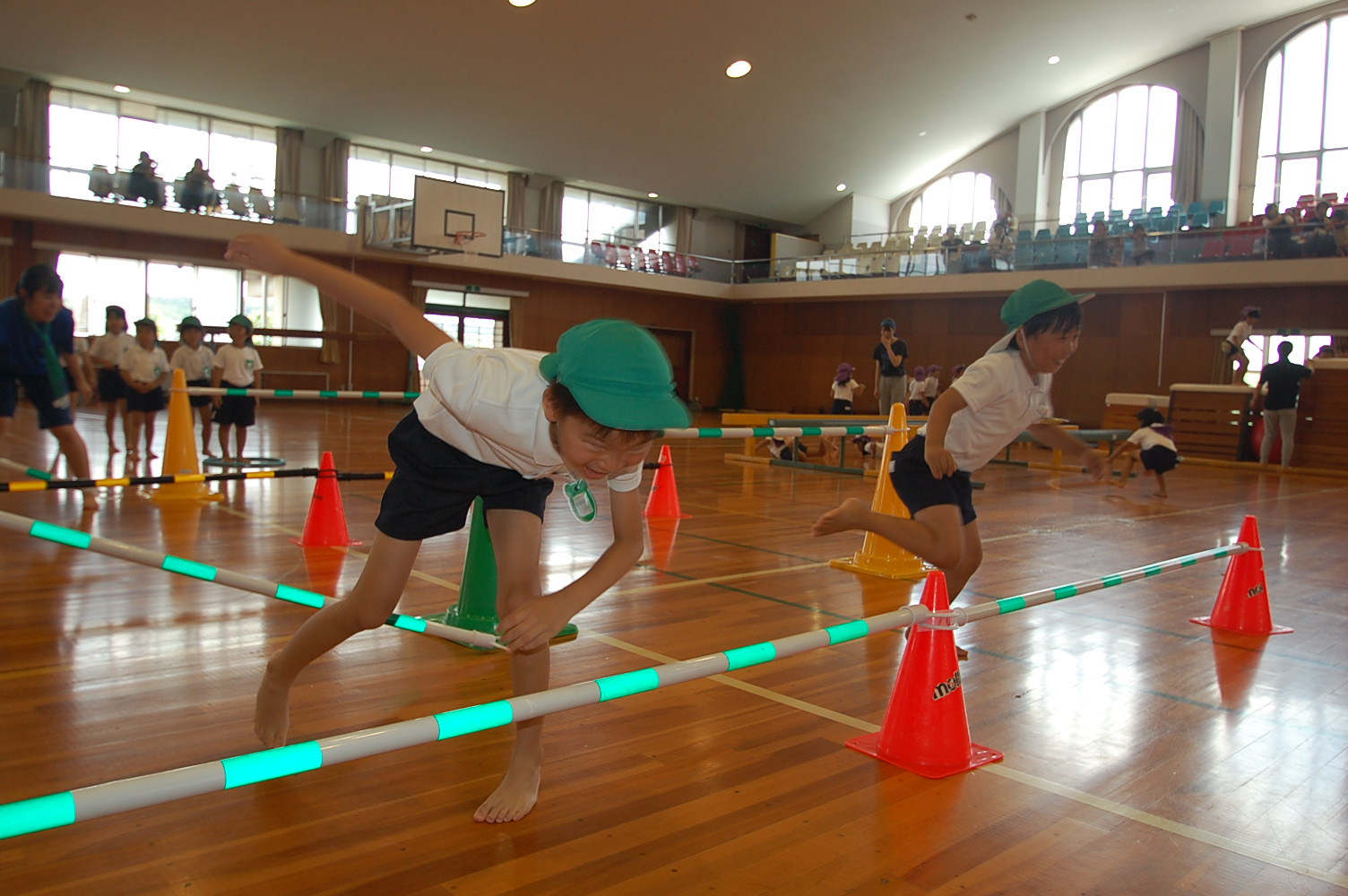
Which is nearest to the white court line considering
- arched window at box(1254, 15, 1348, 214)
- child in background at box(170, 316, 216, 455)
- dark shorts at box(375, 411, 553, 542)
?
dark shorts at box(375, 411, 553, 542)

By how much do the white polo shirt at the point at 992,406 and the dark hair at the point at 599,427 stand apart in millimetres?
2009

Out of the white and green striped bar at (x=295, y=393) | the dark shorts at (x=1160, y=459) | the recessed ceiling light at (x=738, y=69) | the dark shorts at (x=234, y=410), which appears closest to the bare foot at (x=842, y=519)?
the white and green striped bar at (x=295, y=393)

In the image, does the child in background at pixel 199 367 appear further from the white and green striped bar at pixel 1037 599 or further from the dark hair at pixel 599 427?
the dark hair at pixel 599 427

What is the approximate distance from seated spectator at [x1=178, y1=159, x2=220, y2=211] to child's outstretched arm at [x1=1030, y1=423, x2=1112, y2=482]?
63.9 ft

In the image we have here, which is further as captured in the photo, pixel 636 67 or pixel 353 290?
pixel 636 67

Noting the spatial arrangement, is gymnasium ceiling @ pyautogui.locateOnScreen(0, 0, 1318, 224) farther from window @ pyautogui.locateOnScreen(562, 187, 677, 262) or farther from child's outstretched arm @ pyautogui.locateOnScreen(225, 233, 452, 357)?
child's outstretched arm @ pyautogui.locateOnScreen(225, 233, 452, 357)

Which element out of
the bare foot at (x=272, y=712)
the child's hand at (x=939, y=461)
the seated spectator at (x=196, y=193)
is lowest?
the bare foot at (x=272, y=712)

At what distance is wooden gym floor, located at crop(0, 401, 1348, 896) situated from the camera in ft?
7.27

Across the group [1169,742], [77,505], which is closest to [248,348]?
[77,505]

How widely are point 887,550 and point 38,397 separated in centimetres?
517

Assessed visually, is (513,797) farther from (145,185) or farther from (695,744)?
(145,185)

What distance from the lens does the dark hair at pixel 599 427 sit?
6.44ft

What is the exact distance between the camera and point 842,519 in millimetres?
3551

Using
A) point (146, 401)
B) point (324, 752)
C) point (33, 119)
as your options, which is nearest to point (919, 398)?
point (146, 401)
